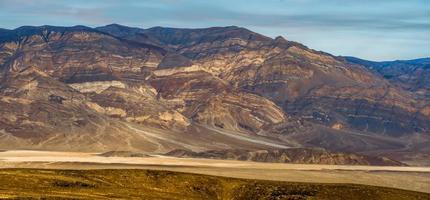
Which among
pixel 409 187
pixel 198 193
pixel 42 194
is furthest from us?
pixel 409 187

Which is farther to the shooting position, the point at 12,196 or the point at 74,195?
the point at 74,195

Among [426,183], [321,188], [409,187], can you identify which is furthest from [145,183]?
[426,183]

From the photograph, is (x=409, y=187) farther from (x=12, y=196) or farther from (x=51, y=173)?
(x=12, y=196)

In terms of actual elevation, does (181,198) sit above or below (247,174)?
above

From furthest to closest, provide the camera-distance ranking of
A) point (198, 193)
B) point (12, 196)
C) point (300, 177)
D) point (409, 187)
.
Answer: point (300, 177), point (409, 187), point (198, 193), point (12, 196)

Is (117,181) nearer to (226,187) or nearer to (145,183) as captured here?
(145,183)

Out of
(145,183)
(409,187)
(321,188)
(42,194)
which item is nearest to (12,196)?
(42,194)
